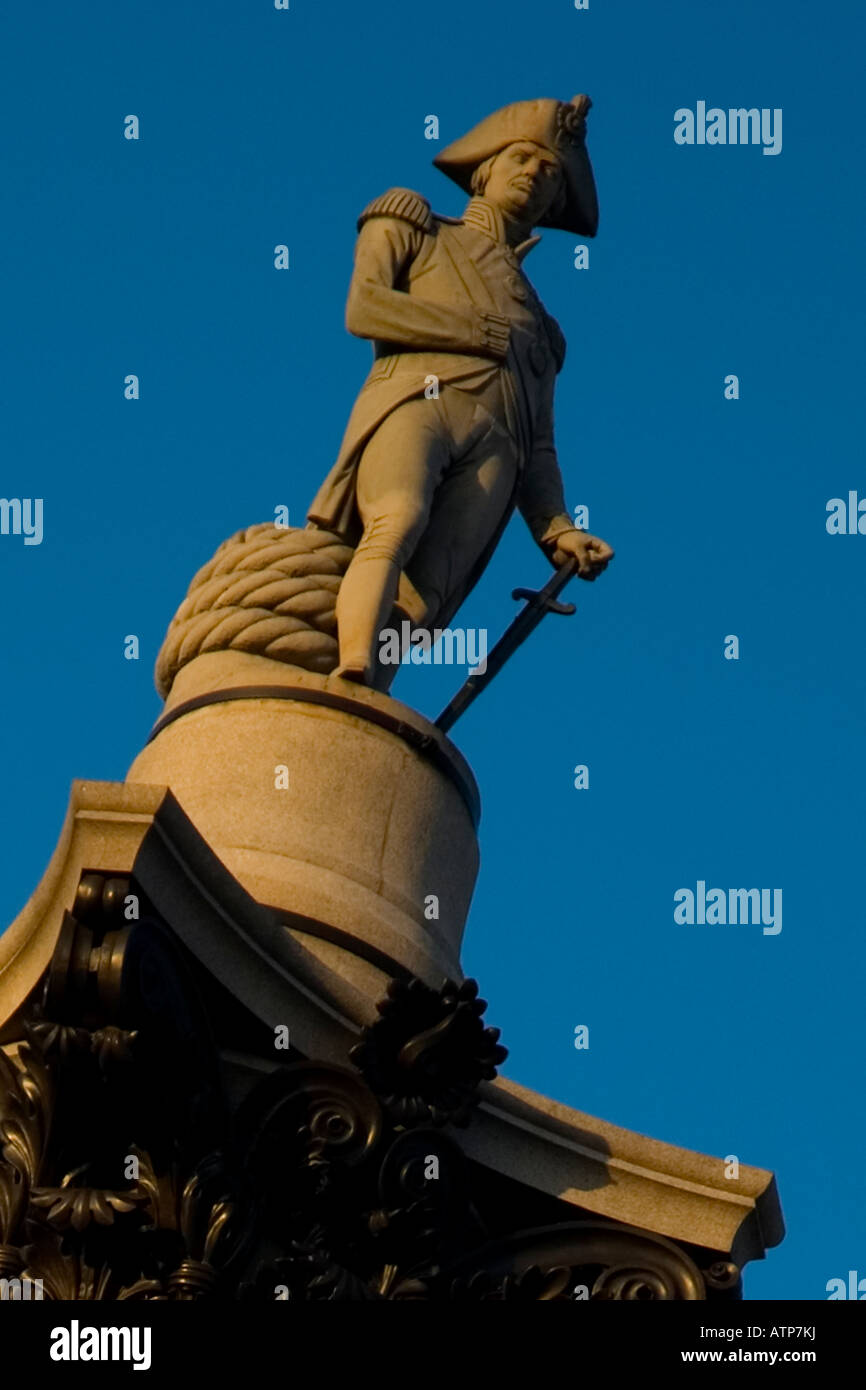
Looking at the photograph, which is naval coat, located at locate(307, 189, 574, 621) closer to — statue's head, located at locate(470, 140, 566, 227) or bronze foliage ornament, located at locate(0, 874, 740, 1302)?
statue's head, located at locate(470, 140, 566, 227)

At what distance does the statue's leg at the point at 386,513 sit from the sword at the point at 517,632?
913 mm

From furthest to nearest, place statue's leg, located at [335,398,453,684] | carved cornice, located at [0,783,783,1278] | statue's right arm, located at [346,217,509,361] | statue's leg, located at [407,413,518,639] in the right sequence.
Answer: statue's right arm, located at [346,217,509,361]
statue's leg, located at [407,413,518,639]
statue's leg, located at [335,398,453,684]
carved cornice, located at [0,783,783,1278]

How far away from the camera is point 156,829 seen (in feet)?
37.7

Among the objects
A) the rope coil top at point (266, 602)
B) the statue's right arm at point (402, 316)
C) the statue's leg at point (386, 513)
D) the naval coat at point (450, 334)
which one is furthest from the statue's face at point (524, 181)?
the rope coil top at point (266, 602)

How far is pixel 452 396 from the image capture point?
629 inches

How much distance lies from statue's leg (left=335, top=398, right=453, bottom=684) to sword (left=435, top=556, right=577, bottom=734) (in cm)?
91

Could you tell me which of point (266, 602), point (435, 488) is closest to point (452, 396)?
point (435, 488)

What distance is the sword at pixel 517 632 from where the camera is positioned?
15.7 m

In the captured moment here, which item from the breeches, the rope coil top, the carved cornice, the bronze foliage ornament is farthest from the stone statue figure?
the bronze foliage ornament

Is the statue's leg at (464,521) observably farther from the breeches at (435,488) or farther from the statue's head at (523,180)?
the statue's head at (523,180)

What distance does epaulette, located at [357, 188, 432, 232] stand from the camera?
54.4ft
